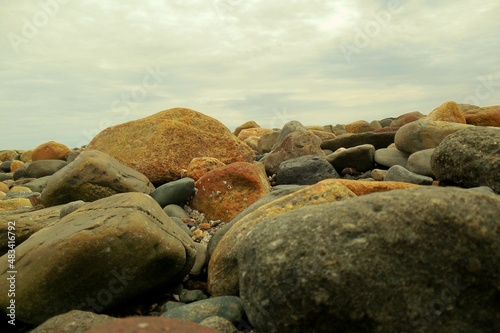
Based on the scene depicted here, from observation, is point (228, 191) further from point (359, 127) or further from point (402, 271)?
point (359, 127)

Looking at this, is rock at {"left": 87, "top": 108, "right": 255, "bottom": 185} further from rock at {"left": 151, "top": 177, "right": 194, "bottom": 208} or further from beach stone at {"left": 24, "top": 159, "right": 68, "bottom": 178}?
beach stone at {"left": 24, "top": 159, "right": 68, "bottom": 178}

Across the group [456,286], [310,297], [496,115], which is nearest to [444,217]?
[456,286]

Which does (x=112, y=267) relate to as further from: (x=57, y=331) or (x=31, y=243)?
(x=31, y=243)

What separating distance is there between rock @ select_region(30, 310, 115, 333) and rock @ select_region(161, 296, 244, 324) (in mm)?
559

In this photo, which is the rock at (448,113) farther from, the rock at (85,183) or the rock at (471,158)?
the rock at (85,183)

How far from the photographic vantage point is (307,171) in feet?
27.4

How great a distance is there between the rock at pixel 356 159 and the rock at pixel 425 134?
2.54 feet

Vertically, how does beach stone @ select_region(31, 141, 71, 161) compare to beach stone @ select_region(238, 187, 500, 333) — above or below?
above

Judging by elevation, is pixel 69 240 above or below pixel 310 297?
above

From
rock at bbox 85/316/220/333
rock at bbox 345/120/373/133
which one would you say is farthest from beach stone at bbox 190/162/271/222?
rock at bbox 345/120/373/133

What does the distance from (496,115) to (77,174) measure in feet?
35.6

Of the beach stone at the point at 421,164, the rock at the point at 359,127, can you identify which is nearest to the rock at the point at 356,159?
the beach stone at the point at 421,164

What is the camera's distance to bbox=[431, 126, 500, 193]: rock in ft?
18.0

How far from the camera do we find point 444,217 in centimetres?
279
